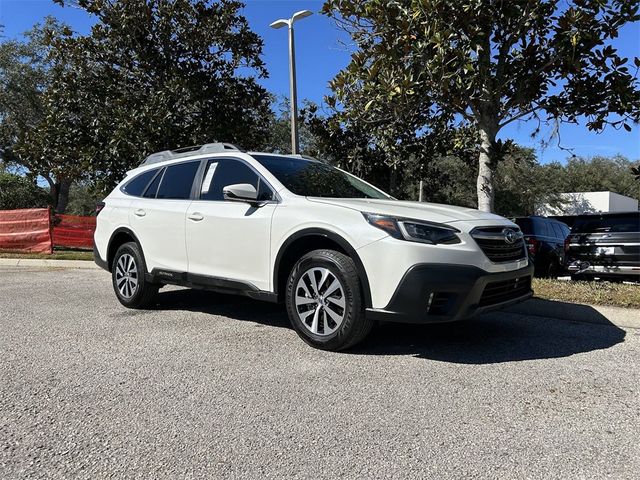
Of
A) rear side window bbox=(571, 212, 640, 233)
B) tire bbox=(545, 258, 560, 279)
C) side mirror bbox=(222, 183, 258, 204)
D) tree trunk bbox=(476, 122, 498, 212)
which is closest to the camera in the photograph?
side mirror bbox=(222, 183, 258, 204)

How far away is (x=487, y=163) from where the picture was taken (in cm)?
842

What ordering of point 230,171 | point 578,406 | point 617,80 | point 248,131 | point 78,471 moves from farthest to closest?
point 248,131 → point 617,80 → point 230,171 → point 578,406 → point 78,471

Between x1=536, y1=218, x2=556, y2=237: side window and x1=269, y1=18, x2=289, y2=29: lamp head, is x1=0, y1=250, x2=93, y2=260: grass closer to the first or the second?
x1=269, y1=18, x2=289, y2=29: lamp head

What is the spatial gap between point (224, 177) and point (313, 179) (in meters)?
0.95

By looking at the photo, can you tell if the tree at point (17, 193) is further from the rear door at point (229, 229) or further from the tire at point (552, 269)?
the tire at point (552, 269)

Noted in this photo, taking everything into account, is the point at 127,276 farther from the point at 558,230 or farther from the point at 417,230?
the point at 558,230

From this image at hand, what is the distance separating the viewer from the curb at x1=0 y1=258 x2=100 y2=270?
11.3 metres

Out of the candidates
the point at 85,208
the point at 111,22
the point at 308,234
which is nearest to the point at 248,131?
the point at 111,22

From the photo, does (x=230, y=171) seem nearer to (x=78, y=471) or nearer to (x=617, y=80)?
(x=78, y=471)

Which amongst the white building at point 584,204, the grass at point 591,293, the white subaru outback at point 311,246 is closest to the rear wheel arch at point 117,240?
the white subaru outback at point 311,246

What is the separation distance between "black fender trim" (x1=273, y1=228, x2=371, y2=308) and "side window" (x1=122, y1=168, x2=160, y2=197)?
101 inches

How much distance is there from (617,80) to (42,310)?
8314 mm

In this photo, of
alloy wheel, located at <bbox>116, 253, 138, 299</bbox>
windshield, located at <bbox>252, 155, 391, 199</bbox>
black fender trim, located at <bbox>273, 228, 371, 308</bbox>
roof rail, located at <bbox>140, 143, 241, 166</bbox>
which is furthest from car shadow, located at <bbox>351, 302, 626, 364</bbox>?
alloy wheel, located at <bbox>116, 253, 138, 299</bbox>

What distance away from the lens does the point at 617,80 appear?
7.53 m
